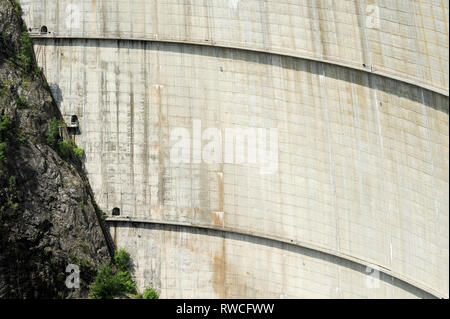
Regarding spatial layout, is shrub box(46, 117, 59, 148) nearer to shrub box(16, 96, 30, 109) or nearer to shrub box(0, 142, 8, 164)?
shrub box(16, 96, 30, 109)

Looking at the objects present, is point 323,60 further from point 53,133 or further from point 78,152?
point 53,133

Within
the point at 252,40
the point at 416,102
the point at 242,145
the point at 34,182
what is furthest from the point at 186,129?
the point at 416,102

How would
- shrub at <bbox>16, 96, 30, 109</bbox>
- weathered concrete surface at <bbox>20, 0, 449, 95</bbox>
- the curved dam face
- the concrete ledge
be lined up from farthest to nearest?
shrub at <bbox>16, 96, 30, 109</bbox> < the curved dam face < weathered concrete surface at <bbox>20, 0, 449, 95</bbox> < the concrete ledge

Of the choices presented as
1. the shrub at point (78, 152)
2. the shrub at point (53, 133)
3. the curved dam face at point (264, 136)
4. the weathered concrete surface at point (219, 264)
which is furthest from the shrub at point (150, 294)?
the shrub at point (53, 133)

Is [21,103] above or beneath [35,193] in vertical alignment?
above

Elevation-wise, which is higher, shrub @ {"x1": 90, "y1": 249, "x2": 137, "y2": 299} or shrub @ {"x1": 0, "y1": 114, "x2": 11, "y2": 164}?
shrub @ {"x1": 0, "y1": 114, "x2": 11, "y2": 164}

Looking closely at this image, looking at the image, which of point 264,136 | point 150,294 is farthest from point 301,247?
point 150,294

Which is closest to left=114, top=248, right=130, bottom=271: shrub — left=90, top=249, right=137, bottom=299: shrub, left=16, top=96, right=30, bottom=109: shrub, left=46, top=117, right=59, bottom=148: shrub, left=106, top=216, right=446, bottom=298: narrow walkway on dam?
left=90, top=249, right=137, bottom=299: shrub
